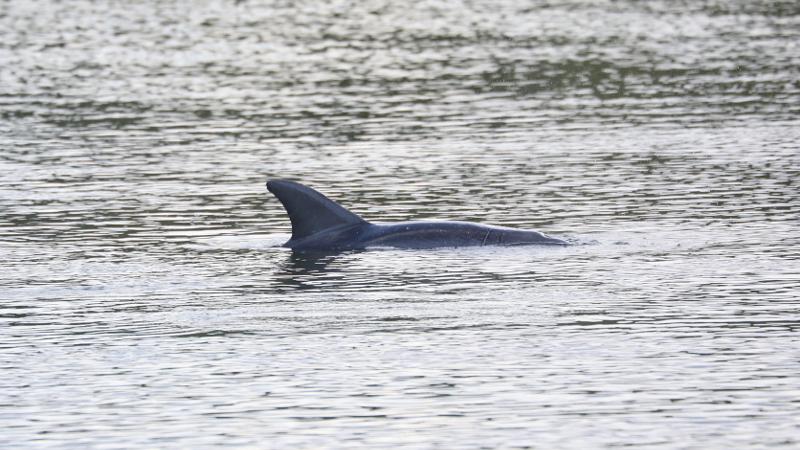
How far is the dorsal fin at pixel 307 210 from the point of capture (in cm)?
2530

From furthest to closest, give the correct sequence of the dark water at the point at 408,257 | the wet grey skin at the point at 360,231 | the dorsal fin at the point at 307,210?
the dorsal fin at the point at 307,210 < the wet grey skin at the point at 360,231 < the dark water at the point at 408,257

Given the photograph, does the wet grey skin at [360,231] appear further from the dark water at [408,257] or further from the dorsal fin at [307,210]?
the dark water at [408,257]

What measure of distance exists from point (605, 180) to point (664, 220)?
4260 mm

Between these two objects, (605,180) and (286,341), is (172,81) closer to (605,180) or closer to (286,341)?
(605,180)

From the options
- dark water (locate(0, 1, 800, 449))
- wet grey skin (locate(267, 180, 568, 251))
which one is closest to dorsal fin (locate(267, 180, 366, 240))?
wet grey skin (locate(267, 180, 568, 251))

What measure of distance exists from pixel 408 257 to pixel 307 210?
1.70 meters

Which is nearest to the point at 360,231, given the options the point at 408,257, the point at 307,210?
the point at 307,210

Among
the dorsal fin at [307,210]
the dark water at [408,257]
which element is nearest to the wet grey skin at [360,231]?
the dorsal fin at [307,210]

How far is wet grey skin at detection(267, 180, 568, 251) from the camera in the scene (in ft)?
81.8

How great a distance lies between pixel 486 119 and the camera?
3941cm

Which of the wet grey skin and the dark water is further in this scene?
the wet grey skin

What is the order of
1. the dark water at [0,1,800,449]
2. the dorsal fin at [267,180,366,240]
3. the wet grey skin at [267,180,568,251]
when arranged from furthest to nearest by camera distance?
the dorsal fin at [267,180,366,240] → the wet grey skin at [267,180,568,251] → the dark water at [0,1,800,449]

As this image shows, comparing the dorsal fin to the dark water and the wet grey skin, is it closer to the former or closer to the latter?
the wet grey skin

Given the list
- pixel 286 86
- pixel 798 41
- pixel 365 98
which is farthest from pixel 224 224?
pixel 798 41
